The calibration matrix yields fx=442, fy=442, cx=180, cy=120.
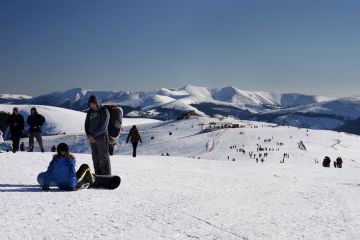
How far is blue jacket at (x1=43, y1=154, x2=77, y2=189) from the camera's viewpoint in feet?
31.4

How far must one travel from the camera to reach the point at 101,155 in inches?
438

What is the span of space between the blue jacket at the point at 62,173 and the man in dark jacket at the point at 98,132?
1.49m

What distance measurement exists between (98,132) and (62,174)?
1.64m

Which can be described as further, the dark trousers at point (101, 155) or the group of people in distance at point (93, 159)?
the dark trousers at point (101, 155)

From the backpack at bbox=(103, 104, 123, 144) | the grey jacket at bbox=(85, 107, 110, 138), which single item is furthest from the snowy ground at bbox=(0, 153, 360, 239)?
the grey jacket at bbox=(85, 107, 110, 138)

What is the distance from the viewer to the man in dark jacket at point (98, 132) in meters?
10.9

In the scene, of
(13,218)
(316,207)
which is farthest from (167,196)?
(13,218)

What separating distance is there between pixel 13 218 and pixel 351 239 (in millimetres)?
5132

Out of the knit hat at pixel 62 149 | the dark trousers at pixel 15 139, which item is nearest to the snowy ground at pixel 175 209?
the knit hat at pixel 62 149

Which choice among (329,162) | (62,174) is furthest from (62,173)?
(329,162)

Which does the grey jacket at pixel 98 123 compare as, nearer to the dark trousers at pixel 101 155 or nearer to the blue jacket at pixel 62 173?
the dark trousers at pixel 101 155

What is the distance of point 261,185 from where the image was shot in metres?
13.0

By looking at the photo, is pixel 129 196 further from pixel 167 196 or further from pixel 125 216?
pixel 125 216

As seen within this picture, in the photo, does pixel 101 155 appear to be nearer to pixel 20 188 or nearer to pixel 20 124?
pixel 20 188
